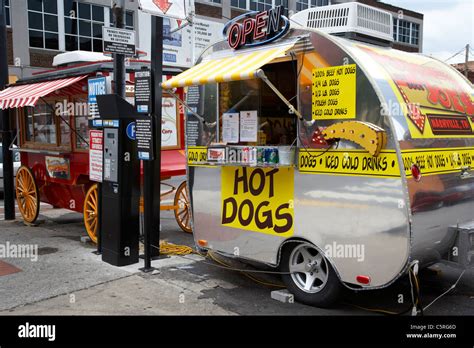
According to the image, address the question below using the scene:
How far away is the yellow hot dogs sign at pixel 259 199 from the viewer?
5156 millimetres

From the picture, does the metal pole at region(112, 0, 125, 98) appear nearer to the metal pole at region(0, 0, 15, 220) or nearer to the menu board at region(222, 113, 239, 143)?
the menu board at region(222, 113, 239, 143)

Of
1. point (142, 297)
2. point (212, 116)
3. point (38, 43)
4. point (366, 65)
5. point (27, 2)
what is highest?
point (27, 2)

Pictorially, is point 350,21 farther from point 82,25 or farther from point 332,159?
point 82,25

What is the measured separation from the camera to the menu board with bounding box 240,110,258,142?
5625mm

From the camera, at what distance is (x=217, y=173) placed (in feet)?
19.4

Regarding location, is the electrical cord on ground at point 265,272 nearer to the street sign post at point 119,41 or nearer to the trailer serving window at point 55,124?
the trailer serving window at point 55,124

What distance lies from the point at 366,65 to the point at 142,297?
3.31m

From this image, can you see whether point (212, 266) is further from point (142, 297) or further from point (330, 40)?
point (330, 40)

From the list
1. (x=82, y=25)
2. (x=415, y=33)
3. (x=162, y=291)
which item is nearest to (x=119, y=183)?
(x=162, y=291)

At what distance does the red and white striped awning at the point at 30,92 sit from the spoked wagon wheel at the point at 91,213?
1.60m

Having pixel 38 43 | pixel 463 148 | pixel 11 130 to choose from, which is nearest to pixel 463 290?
pixel 463 148

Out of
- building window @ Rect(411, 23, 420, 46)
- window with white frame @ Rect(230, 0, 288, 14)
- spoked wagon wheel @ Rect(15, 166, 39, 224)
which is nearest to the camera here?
spoked wagon wheel @ Rect(15, 166, 39, 224)

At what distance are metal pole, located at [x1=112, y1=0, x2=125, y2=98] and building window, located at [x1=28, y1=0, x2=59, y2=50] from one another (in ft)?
57.1

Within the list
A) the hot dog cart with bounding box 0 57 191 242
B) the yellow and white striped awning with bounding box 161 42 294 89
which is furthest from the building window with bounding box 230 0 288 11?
the yellow and white striped awning with bounding box 161 42 294 89
